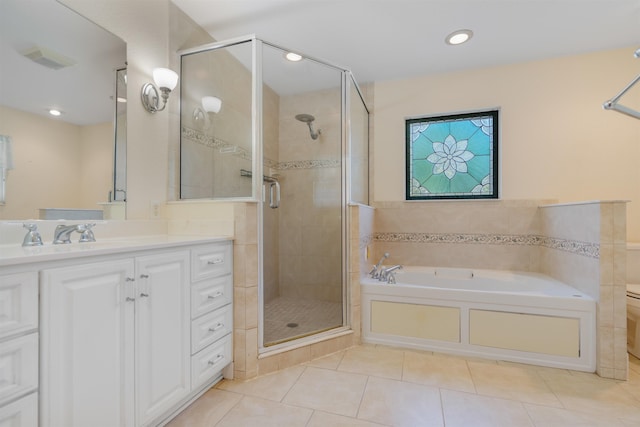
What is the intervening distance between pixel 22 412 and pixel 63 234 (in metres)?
0.76

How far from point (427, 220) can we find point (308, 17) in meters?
2.08

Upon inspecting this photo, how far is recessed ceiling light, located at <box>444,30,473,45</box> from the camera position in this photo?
2232 millimetres

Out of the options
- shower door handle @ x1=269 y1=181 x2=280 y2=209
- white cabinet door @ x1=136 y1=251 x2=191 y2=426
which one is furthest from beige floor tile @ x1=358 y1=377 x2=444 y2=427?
shower door handle @ x1=269 y1=181 x2=280 y2=209

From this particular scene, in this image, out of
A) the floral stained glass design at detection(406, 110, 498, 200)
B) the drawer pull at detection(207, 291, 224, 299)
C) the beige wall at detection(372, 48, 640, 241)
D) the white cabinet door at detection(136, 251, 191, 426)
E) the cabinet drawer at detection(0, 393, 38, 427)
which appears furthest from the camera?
the floral stained glass design at detection(406, 110, 498, 200)

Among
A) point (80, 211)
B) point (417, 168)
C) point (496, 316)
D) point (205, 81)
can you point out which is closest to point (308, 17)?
point (205, 81)

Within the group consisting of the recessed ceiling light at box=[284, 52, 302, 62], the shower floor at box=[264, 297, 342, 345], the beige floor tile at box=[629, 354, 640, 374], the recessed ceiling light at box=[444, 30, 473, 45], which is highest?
the recessed ceiling light at box=[444, 30, 473, 45]

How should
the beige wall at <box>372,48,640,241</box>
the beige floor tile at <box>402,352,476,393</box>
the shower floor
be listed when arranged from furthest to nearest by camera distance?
the beige wall at <box>372,48,640,241</box>
the shower floor
the beige floor tile at <box>402,352,476,393</box>

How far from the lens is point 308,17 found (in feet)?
6.83

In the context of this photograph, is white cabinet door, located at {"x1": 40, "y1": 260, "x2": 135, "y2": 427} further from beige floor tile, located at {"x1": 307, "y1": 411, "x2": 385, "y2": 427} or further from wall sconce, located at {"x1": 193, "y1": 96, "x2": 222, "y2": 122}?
wall sconce, located at {"x1": 193, "y1": 96, "x2": 222, "y2": 122}

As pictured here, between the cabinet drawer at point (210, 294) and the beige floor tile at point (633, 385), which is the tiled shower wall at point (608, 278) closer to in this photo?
the beige floor tile at point (633, 385)

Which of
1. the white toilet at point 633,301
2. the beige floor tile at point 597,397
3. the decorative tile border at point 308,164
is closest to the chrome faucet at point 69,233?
the decorative tile border at point 308,164

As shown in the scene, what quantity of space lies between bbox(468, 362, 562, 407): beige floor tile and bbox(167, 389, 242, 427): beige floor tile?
1.37 metres

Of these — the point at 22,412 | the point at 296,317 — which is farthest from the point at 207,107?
the point at 22,412

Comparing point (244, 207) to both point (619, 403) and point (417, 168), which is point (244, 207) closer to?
point (417, 168)
